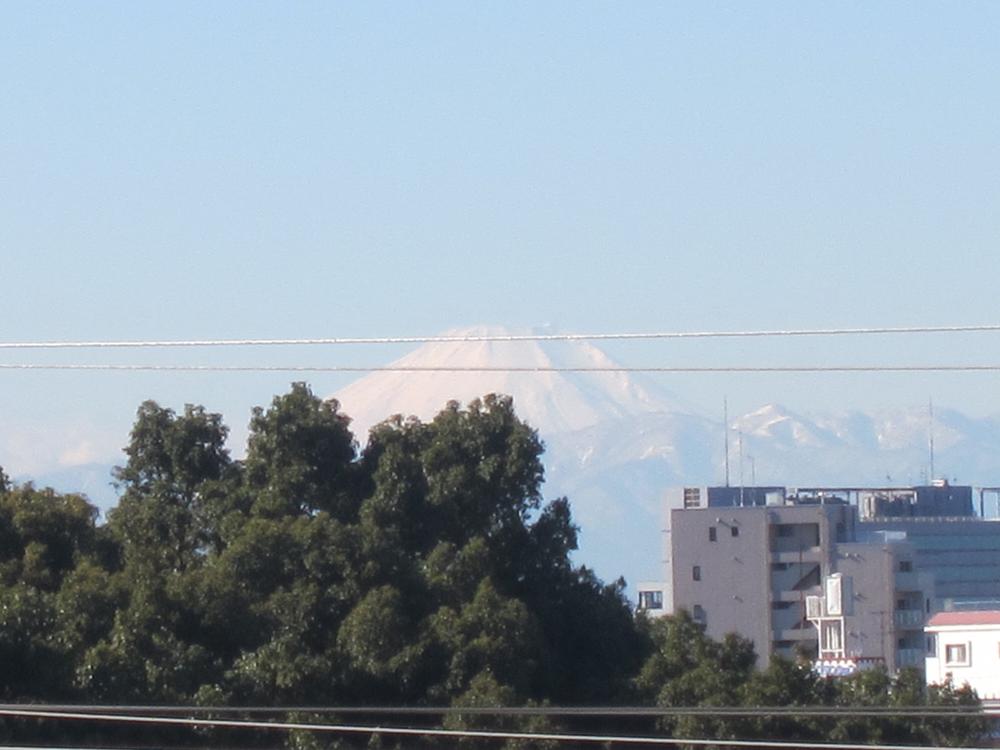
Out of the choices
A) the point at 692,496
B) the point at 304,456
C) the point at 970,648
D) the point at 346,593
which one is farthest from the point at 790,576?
the point at 346,593

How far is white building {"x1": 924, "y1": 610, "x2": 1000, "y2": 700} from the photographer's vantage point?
196ft

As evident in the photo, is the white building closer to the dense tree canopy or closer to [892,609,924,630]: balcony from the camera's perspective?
[892,609,924,630]: balcony

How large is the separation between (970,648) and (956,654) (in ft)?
2.21

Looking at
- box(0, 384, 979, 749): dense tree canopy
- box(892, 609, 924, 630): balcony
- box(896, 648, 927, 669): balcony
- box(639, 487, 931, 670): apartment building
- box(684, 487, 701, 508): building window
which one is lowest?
box(0, 384, 979, 749): dense tree canopy

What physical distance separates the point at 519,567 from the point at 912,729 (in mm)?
5070

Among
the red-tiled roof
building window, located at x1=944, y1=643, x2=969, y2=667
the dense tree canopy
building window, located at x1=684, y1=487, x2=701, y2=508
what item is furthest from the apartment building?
the dense tree canopy

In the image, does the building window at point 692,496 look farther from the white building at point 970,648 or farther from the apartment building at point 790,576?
the white building at point 970,648

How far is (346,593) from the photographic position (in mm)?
22734

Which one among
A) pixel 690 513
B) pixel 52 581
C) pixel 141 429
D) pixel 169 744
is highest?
pixel 690 513

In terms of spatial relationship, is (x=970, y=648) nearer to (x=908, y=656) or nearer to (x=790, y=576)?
(x=908, y=656)

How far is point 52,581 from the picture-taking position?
76.8ft

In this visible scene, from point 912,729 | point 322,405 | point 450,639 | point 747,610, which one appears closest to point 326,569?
point 450,639

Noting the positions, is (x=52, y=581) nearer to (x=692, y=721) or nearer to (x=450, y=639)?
(x=450, y=639)

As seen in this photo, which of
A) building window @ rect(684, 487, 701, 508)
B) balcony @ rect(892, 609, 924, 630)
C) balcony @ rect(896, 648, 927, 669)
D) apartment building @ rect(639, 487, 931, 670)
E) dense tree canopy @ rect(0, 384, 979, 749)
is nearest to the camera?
dense tree canopy @ rect(0, 384, 979, 749)
